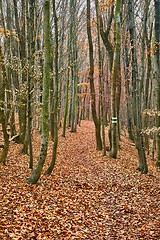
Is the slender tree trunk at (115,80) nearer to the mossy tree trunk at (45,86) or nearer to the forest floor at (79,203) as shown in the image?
the forest floor at (79,203)

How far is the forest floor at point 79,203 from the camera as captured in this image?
5.57 meters

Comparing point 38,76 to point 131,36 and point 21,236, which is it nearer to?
point 131,36

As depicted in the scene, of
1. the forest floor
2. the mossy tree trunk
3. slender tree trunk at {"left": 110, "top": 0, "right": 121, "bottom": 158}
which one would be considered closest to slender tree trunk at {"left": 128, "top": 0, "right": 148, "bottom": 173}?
slender tree trunk at {"left": 110, "top": 0, "right": 121, "bottom": 158}

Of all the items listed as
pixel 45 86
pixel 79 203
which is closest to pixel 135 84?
pixel 45 86

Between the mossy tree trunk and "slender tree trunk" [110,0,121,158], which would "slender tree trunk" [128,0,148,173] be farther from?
the mossy tree trunk

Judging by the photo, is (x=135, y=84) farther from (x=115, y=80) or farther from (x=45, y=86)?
(x=45, y=86)

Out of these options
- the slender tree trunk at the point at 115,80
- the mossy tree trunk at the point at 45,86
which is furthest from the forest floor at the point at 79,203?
the slender tree trunk at the point at 115,80

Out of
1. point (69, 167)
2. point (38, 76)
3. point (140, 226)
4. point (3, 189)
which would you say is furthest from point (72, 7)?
point (140, 226)

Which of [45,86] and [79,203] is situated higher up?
[45,86]

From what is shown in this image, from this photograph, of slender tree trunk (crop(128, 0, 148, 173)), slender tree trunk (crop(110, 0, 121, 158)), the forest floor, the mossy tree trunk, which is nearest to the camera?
the forest floor

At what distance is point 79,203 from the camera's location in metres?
7.25

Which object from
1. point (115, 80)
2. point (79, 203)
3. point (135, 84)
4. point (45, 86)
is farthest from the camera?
point (115, 80)

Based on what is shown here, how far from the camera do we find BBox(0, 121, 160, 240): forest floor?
557 cm

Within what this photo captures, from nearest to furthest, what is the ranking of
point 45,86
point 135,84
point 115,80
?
point 45,86 < point 135,84 < point 115,80
